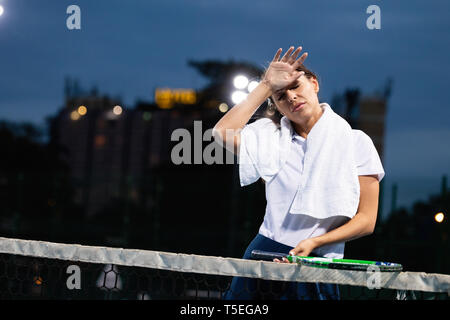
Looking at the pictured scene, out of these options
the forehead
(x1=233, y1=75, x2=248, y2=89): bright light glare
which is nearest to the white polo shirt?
the forehead

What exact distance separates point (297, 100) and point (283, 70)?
170 millimetres

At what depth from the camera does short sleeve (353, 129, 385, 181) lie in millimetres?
2957

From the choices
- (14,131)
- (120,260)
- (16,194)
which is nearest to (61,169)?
(14,131)

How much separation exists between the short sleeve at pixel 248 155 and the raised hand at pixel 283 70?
0.83 feet

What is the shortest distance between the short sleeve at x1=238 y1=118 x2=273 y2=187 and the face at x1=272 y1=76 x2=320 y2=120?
0.18 meters

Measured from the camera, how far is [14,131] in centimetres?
5406

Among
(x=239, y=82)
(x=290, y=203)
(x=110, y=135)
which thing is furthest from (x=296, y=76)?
(x=110, y=135)

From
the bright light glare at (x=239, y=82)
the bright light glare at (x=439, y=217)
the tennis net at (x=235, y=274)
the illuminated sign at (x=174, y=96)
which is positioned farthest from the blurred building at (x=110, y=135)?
the tennis net at (x=235, y=274)

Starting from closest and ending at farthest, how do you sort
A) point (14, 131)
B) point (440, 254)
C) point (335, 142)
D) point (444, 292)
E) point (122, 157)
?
point (444, 292) < point (335, 142) < point (440, 254) < point (14, 131) < point (122, 157)

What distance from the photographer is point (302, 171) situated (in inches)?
119

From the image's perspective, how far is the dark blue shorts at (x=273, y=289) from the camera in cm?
284

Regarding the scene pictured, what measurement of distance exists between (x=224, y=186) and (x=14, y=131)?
122 feet

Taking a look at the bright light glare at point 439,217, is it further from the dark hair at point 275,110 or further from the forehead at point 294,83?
the forehead at point 294,83

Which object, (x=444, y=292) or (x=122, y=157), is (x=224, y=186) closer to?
(x=444, y=292)
